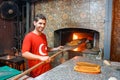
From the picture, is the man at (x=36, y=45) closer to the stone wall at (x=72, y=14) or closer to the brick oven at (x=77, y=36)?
the stone wall at (x=72, y=14)

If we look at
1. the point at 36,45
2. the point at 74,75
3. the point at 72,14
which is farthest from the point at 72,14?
the point at 74,75

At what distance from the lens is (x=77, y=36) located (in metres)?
4.09

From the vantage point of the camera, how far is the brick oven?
147 inches

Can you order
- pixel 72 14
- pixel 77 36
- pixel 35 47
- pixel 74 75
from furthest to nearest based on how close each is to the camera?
pixel 77 36, pixel 72 14, pixel 35 47, pixel 74 75

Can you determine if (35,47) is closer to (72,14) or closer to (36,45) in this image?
(36,45)

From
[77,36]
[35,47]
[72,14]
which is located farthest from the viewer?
[77,36]

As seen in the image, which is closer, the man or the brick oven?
the man

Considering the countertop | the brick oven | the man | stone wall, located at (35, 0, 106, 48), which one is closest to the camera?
the countertop

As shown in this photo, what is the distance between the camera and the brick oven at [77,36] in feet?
12.3

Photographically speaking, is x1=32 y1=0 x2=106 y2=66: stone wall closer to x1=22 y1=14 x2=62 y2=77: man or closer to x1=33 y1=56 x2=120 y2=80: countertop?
x1=22 y1=14 x2=62 y2=77: man

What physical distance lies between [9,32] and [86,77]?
318 centimetres

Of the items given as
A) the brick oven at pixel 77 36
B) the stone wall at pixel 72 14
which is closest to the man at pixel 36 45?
the stone wall at pixel 72 14

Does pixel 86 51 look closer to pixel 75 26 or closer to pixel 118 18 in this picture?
pixel 75 26

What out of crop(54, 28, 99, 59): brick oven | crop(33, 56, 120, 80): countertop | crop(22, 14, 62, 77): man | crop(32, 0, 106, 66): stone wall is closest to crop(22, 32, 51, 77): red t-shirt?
crop(22, 14, 62, 77): man
